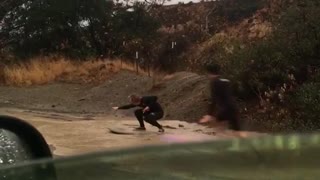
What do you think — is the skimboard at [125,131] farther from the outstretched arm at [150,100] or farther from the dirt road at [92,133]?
the outstretched arm at [150,100]

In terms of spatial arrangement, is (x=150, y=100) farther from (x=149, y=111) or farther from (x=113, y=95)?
(x=113, y=95)

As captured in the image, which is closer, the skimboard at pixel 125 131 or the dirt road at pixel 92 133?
the dirt road at pixel 92 133

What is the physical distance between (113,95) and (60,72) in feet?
21.6

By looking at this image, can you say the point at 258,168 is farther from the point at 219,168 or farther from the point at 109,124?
the point at 109,124

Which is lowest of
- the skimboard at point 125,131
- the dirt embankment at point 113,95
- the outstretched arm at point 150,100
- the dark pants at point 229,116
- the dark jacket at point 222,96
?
the dirt embankment at point 113,95

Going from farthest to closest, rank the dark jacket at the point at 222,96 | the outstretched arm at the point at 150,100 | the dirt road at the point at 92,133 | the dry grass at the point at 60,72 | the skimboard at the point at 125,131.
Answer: the dry grass at the point at 60,72 → the outstretched arm at the point at 150,100 → the skimboard at the point at 125,131 → the dirt road at the point at 92,133 → the dark jacket at the point at 222,96

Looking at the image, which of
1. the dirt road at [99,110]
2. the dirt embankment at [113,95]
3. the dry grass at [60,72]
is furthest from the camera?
the dry grass at [60,72]

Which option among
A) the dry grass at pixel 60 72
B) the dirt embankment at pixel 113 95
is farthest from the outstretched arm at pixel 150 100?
the dry grass at pixel 60 72

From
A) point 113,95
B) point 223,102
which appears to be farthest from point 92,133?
point 113,95

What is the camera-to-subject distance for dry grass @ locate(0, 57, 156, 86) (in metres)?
Result: 32.2

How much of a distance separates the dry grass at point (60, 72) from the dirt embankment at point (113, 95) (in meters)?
0.90

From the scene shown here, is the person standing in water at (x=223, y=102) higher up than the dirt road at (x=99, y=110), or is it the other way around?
the person standing in water at (x=223, y=102)

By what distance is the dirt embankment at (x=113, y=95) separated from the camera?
893 inches

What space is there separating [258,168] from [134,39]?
1417 inches
